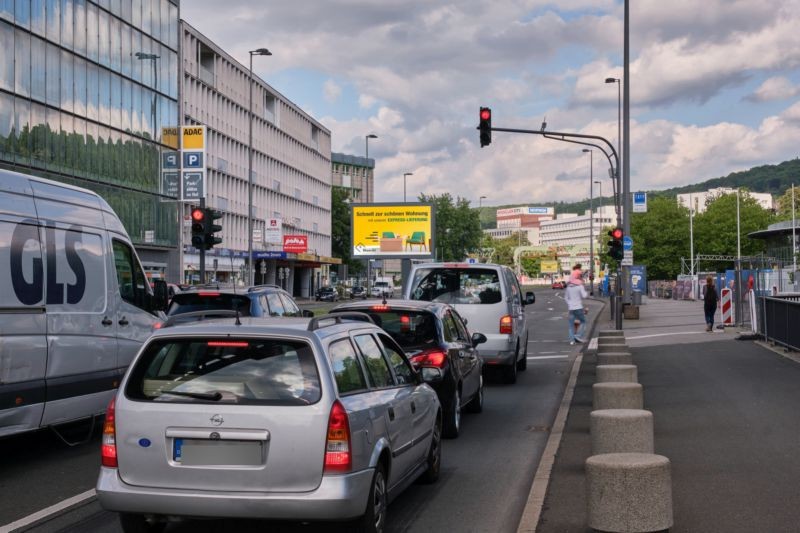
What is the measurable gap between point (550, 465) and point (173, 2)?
54799 millimetres

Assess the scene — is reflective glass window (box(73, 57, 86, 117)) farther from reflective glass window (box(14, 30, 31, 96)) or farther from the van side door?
the van side door

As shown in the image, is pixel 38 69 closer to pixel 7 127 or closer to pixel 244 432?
pixel 7 127

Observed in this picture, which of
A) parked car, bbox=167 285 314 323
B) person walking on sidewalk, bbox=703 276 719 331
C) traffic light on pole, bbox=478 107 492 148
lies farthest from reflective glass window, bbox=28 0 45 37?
parked car, bbox=167 285 314 323

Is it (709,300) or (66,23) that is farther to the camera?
(66,23)

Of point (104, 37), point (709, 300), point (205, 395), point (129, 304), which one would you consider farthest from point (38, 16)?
point (205, 395)

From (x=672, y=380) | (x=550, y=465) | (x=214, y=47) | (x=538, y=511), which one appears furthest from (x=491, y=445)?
(x=214, y=47)

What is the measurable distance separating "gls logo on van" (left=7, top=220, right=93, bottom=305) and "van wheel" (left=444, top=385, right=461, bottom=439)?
3.98m

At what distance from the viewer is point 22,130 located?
42.0 meters

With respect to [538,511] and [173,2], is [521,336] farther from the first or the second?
[173,2]

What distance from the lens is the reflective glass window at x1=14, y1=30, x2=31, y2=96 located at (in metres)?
41.2

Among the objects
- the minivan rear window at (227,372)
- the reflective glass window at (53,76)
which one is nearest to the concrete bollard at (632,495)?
the minivan rear window at (227,372)

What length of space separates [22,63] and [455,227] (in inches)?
3230

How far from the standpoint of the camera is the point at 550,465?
364 inches

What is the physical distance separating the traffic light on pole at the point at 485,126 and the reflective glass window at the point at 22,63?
21824mm
